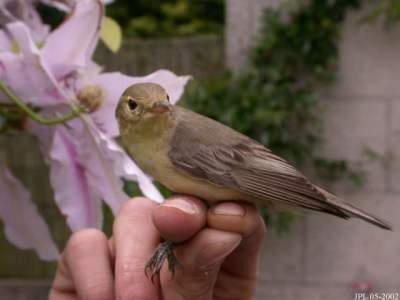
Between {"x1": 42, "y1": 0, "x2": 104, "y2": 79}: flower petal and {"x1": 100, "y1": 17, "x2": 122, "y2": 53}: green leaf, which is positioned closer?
{"x1": 42, "y1": 0, "x2": 104, "y2": 79}: flower petal

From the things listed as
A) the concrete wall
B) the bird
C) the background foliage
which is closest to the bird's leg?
the bird

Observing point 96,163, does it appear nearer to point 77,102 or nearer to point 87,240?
point 77,102

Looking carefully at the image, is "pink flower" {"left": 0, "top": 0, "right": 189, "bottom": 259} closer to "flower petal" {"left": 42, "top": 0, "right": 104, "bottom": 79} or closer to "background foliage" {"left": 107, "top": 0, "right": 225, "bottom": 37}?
"flower petal" {"left": 42, "top": 0, "right": 104, "bottom": 79}

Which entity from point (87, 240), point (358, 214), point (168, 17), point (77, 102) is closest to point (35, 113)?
point (77, 102)

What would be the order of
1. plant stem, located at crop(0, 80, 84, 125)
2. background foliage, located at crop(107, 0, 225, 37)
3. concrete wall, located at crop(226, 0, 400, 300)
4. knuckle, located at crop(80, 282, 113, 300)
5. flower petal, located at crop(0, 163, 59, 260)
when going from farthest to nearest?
background foliage, located at crop(107, 0, 225, 37) < concrete wall, located at crop(226, 0, 400, 300) < knuckle, located at crop(80, 282, 113, 300) < flower petal, located at crop(0, 163, 59, 260) < plant stem, located at crop(0, 80, 84, 125)

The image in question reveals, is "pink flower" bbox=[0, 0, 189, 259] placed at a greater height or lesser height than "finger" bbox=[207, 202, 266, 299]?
greater

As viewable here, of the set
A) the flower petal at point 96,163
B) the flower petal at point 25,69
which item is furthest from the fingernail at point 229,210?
the flower petal at point 25,69
